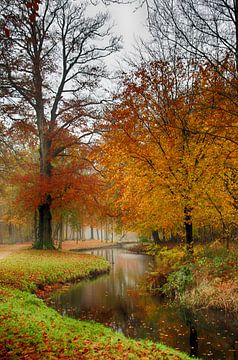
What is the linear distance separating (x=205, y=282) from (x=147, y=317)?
2526 mm

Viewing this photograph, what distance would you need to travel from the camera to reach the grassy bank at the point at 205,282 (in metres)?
10.9

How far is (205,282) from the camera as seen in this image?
39.1 ft

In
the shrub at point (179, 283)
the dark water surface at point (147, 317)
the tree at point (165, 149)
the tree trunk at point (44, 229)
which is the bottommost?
the dark water surface at point (147, 317)

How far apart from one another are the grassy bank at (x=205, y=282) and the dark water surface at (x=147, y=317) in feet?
1.50

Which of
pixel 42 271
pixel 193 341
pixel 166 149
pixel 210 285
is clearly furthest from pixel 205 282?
pixel 42 271

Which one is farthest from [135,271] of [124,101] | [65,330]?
[65,330]

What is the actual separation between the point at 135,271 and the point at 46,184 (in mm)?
7701

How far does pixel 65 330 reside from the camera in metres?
7.84

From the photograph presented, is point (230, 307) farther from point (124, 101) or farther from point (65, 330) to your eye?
point (124, 101)

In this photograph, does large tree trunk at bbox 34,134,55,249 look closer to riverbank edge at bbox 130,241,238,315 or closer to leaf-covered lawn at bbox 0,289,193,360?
riverbank edge at bbox 130,241,238,315

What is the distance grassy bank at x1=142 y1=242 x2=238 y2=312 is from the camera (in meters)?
10.9

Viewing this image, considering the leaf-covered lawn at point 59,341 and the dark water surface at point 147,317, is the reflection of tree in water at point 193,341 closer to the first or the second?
the dark water surface at point 147,317

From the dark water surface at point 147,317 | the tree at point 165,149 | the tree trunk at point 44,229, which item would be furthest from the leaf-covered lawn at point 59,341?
the tree trunk at point 44,229

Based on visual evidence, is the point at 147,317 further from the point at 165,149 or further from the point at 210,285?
the point at 165,149
